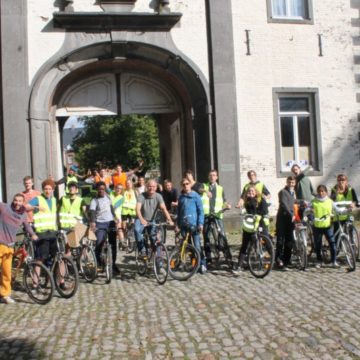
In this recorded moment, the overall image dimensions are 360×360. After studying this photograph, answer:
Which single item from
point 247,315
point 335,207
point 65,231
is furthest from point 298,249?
point 65,231

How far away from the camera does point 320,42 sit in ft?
46.6

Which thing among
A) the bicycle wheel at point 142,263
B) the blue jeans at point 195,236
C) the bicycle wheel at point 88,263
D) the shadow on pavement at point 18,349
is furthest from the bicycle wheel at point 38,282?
the blue jeans at point 195,236

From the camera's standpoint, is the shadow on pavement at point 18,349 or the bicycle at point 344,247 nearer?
the shadow on pavement at point 18,349

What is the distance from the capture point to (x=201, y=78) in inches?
534

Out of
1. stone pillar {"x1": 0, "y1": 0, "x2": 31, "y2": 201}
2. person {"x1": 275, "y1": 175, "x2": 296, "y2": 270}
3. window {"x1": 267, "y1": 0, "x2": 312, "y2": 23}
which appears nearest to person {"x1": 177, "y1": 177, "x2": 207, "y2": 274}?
person {"x1": 275, "y1": 175, "x2": 296, "y2": 270}

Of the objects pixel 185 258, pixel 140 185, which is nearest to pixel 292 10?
pixel 140 185

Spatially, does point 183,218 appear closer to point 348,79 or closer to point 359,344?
point 359,344

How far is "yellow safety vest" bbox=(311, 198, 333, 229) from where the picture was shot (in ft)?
29.0

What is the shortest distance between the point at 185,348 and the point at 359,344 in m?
1.62

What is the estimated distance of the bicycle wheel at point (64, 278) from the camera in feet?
23.9

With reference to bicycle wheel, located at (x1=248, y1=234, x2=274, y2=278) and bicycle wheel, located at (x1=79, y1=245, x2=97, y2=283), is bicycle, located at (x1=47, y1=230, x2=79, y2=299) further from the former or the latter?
bicycle wheel, located at (x1=248, y1=234, x2=274, y2=278)

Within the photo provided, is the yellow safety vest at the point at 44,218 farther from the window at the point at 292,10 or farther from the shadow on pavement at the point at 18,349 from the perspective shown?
the window at the point at 292,10

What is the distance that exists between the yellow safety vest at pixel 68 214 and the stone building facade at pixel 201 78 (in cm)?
462

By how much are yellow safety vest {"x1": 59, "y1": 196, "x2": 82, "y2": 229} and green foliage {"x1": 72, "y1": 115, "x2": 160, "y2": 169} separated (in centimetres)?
3121
